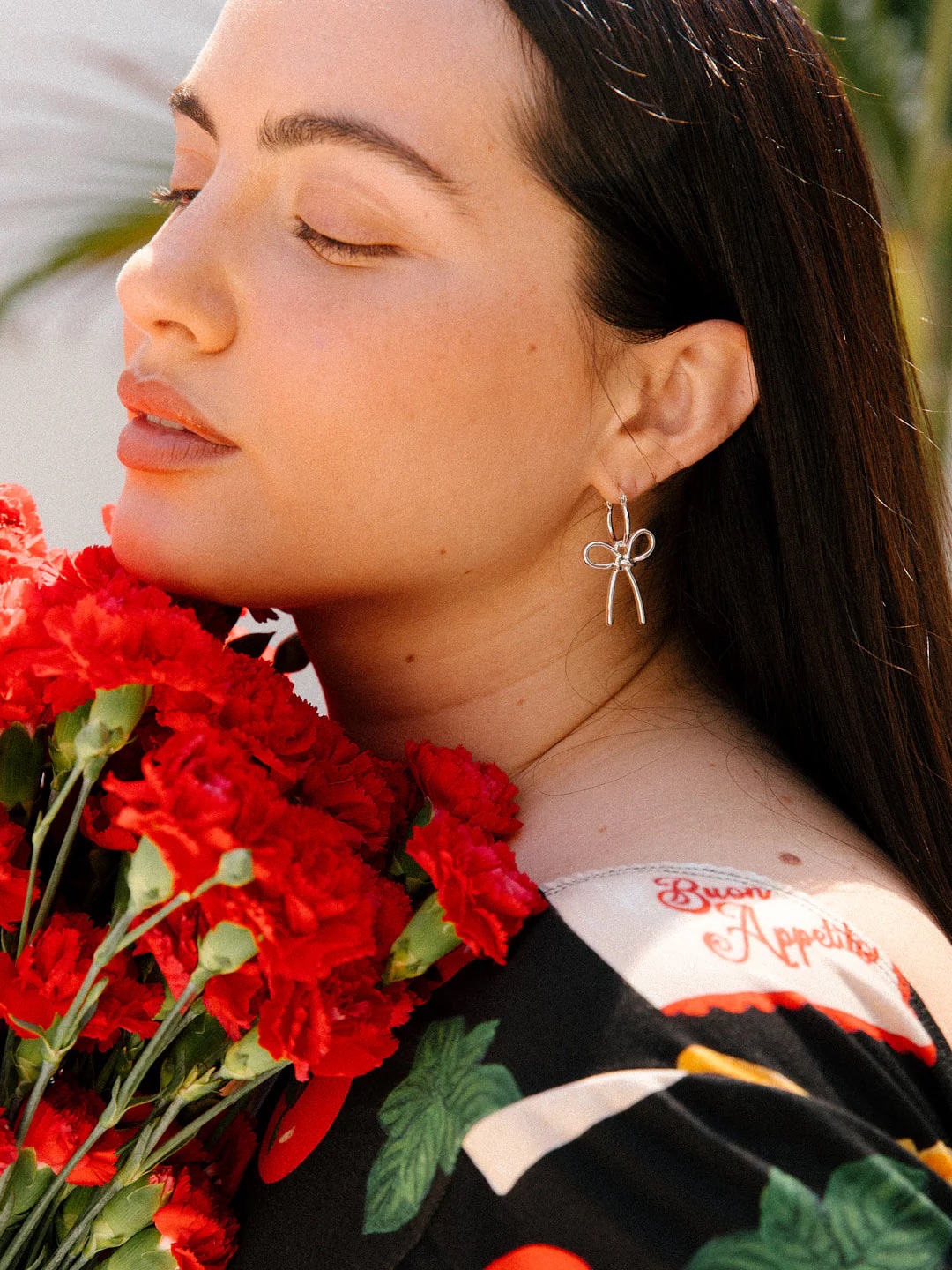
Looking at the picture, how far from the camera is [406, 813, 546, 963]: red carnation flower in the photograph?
0.94 metres

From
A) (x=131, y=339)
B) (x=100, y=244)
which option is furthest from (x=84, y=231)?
(x=131, y=339)

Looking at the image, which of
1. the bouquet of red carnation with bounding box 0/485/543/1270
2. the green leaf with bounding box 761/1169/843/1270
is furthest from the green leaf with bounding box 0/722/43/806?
the green leaf with bounding box 761/1169/843/1270

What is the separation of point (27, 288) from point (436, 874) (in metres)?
3.00

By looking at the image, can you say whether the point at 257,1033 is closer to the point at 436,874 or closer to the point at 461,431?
the point at 436,874

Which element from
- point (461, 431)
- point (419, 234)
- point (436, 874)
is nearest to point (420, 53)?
point (419, 234)

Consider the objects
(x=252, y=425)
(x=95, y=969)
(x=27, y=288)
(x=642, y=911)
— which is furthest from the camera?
(x=27, y=288)

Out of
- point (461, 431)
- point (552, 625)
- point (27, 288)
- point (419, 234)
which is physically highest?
point (419, 234)

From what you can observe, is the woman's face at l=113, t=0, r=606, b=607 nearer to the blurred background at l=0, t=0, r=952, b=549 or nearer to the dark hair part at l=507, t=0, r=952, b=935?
the dark hair part at l=507, t=0, r=952, b=935

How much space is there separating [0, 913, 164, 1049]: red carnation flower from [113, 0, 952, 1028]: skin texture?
1.13 ft

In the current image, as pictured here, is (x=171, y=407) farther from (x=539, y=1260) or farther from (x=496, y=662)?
(x=539, y=1260)

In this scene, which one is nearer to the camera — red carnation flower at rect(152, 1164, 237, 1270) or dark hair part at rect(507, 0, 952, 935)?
red carnation flower at rect(152, 1164, 237, 1270)

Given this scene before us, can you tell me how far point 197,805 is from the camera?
83cm

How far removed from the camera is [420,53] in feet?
3.86

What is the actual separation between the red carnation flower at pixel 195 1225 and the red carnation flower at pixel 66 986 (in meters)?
0.12
